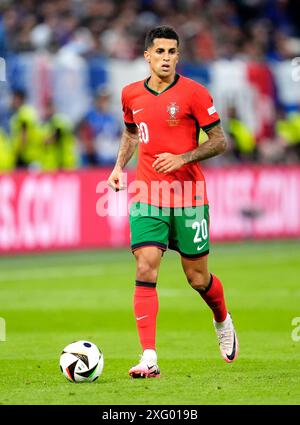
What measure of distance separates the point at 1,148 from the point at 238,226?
15.5ft

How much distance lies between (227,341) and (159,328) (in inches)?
116

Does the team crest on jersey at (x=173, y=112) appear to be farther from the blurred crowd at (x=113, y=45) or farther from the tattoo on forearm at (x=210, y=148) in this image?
the blurred crowd at (x=113, y=45)

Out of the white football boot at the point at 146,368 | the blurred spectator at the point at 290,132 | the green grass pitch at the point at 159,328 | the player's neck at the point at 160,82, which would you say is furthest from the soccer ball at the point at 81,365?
the blurred spectator at the point at 290,132

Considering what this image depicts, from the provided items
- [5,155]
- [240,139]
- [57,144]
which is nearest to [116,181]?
[5,155]

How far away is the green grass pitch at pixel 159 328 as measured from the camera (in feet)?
26.5

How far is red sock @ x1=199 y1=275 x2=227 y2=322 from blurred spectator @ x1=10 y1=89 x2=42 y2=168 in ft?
37.5

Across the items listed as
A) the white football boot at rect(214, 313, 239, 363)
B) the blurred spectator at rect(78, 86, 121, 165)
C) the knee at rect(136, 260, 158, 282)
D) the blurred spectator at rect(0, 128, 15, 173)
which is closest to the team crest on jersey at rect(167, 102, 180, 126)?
the knee at rect(136, 260, 158, 282)

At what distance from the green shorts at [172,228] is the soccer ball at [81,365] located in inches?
35.7

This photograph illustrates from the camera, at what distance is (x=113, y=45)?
24516 mm

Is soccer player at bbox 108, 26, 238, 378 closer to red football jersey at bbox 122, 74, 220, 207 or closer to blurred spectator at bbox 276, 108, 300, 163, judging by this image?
red football jersey at bbox 122, 74, 220, 207

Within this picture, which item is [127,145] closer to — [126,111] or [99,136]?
[126,111]

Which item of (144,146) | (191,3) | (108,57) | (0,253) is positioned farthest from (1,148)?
(144,146)

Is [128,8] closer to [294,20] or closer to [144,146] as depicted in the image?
[294,20]

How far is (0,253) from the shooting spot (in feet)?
64.6
